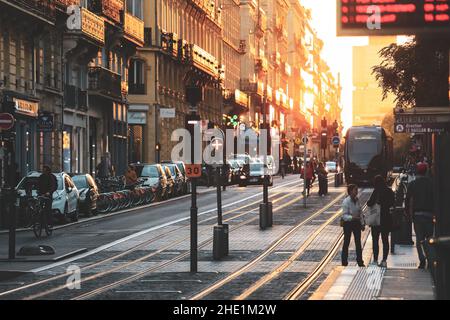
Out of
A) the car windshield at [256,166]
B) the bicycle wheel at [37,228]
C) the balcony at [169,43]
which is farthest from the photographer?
the balcony at [169,43]

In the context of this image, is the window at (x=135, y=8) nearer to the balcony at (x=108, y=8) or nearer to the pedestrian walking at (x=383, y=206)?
the balcony at (x=108, y=8)

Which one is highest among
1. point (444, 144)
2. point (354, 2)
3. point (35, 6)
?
point (35, 6)

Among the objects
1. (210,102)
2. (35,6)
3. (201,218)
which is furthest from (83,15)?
(210,102)

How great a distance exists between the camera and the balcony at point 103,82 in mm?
61688

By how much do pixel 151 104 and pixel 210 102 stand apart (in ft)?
75.5

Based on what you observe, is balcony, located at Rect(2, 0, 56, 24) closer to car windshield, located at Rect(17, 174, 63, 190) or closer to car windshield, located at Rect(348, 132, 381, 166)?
car windshield, located at Rect(17, 174, 63, 190)

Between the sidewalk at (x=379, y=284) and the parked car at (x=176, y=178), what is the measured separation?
113ft

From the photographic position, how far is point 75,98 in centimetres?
5922

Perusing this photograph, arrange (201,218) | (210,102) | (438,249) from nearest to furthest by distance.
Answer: (438,249) → (201,218) → (210,102)

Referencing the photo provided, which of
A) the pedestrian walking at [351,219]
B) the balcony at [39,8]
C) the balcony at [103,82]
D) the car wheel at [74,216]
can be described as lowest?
the car wheel at [74,216]

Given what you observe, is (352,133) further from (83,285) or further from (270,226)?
(83,285)

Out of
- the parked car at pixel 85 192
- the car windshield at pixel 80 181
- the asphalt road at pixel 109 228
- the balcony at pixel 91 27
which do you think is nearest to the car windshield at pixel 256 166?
the balcony at pixel 91 27

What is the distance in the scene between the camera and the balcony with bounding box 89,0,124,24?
61250mm

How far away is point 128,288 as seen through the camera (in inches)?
828
